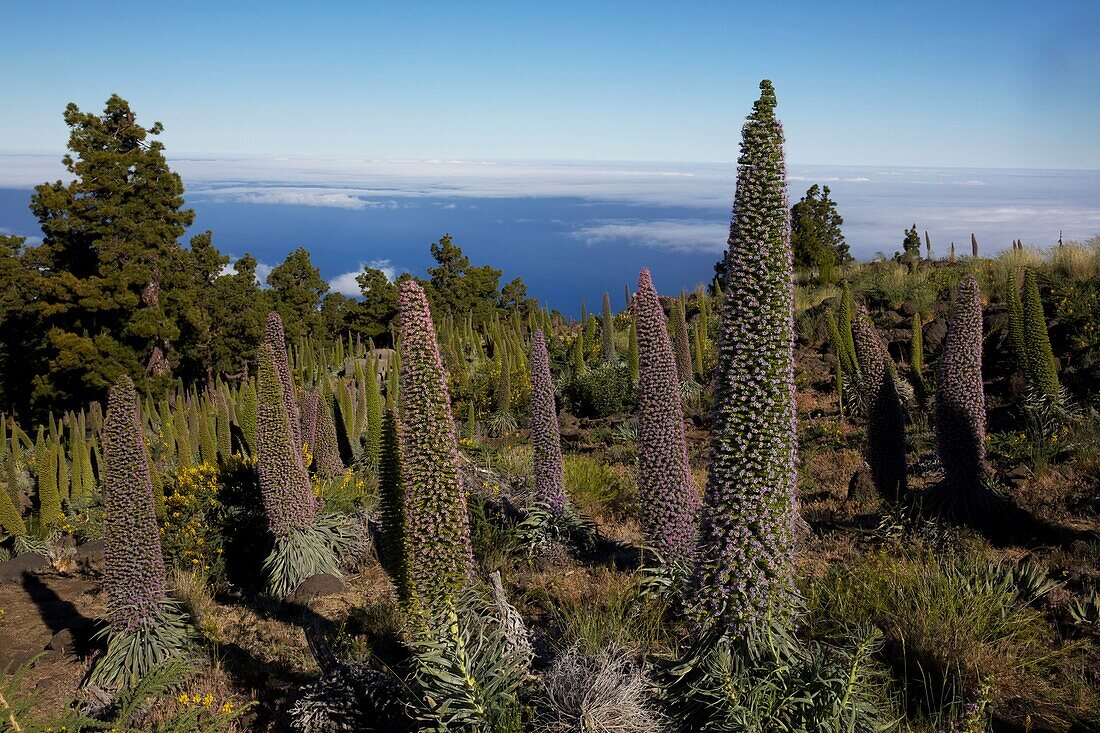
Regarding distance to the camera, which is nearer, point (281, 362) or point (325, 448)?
point (281, 362)

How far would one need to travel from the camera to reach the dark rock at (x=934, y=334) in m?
14.0

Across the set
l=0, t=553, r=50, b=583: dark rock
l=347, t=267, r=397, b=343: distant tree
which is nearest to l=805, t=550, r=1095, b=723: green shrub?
l=0, t=553, r=50, b=583: dark rock

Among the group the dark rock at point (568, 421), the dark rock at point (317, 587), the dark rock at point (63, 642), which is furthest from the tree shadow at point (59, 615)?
the dark rock at point (568, 421)

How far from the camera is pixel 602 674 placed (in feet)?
13.2

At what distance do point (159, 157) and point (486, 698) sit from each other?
2274 cm

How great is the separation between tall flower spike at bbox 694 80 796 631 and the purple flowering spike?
457 centimetres

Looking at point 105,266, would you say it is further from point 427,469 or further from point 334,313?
point 427,469

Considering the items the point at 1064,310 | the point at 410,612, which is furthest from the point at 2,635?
the point at 1064,310

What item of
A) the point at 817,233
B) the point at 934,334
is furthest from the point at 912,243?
the point at 934,334

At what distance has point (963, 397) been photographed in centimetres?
708

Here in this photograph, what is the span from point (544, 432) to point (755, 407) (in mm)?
4069

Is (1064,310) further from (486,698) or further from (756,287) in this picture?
(486,698)

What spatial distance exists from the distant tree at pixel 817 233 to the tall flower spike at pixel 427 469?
18698 millimetres

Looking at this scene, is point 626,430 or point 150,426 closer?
point 626,430
